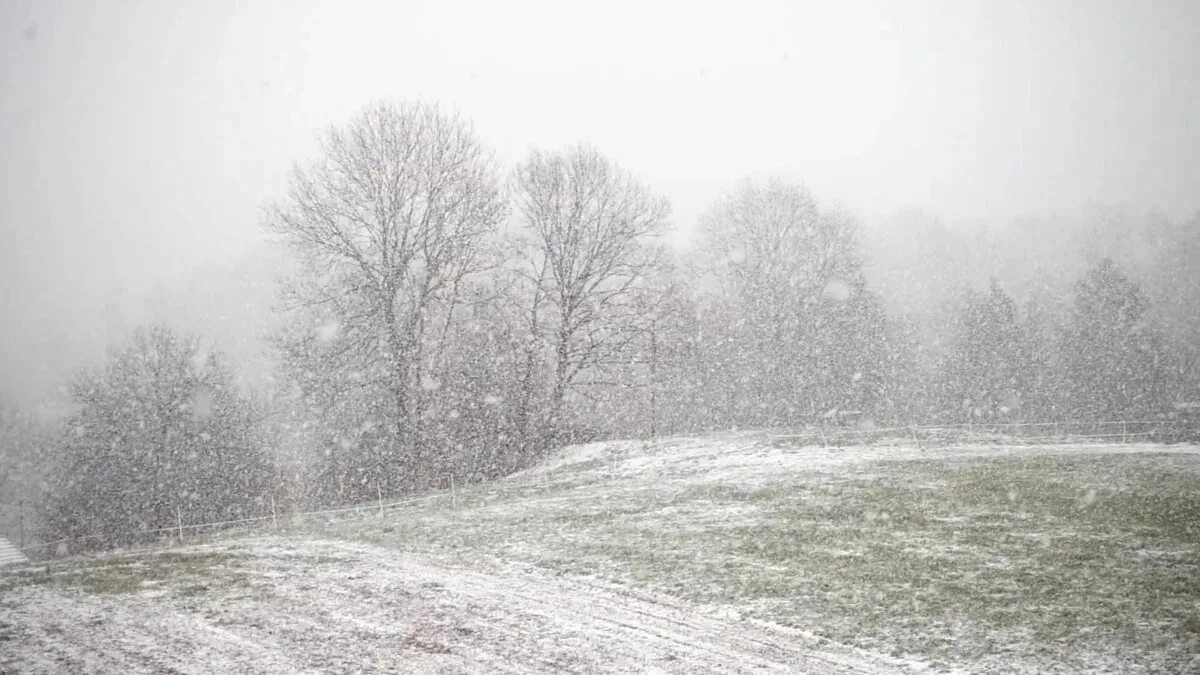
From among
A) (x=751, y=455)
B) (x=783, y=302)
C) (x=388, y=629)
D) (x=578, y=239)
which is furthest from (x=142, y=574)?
(x=783, y=302)

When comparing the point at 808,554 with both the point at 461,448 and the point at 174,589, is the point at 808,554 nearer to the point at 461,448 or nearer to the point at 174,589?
the point at 174,589

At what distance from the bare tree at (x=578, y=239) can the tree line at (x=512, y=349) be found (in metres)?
0.12

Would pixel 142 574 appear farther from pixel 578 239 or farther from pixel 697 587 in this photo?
pixel 578 239

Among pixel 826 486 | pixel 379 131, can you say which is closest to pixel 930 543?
pixel 826 486

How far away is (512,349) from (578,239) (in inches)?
248

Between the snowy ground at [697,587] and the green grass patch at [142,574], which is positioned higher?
the green grass patch at [142,574]

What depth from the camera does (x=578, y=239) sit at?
117 ft

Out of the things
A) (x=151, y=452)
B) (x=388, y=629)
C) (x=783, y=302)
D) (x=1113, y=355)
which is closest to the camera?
(x=388, y=629)

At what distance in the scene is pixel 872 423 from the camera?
61656mm

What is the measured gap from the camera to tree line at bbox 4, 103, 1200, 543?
30828 millimetres

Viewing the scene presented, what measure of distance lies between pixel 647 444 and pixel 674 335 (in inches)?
961

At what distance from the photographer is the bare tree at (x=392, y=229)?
30.0 meters

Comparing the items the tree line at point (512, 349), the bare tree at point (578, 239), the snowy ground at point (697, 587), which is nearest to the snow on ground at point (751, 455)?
the snowy ground at point (697, 587)

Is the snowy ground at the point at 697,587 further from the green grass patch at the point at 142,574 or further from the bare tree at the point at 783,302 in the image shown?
the bare tree at the point at 783,302
